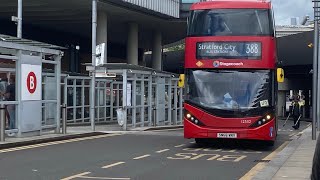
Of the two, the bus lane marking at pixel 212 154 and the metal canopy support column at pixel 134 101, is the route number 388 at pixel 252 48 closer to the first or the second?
the bus lane marking at pixel 212 154

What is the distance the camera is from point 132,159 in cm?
1280

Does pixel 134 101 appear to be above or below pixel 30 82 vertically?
below

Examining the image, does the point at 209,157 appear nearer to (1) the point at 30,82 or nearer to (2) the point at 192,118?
(2) the point at 192,118

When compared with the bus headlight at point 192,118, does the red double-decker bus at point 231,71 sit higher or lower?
higher

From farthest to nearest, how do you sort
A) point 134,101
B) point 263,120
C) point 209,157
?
1. point 134,101
2. point 263,120
3. point 209,157

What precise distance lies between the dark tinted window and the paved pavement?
3.48m

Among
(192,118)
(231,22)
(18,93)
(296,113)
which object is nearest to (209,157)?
(192,118)

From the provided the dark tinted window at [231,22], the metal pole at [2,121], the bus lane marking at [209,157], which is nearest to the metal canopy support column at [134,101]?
the dark tinted window at [231,22]

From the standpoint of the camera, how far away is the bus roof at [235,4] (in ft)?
50.5

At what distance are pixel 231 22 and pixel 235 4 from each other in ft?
1.88

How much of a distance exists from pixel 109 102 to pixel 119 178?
20.4 meters

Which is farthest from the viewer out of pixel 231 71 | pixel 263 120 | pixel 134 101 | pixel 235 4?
pixel 134 101

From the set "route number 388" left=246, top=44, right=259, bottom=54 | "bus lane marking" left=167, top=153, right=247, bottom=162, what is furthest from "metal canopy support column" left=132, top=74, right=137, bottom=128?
"bus lane marking" left=167, top=153, right=247, bottom=162

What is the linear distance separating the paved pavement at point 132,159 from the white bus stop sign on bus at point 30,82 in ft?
5.73
